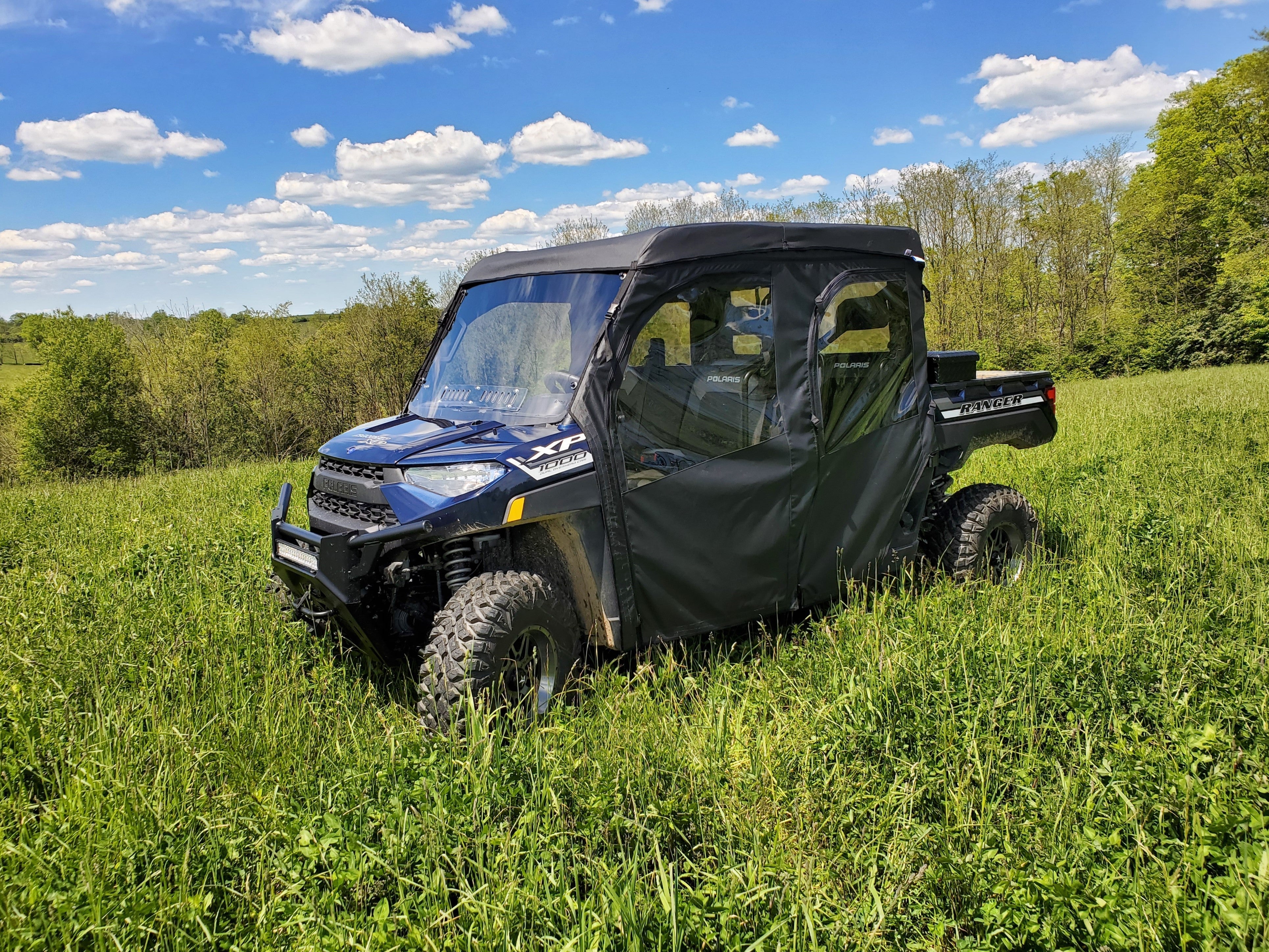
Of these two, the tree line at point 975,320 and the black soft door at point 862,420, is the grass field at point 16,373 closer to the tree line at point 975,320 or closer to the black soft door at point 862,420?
the tree line at point 975,320

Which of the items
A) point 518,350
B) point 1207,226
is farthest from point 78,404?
point 1207,226

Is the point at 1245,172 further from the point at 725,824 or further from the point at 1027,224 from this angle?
the point at 725,824

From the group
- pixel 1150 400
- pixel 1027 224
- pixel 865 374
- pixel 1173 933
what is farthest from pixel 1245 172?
pixel 1173 933

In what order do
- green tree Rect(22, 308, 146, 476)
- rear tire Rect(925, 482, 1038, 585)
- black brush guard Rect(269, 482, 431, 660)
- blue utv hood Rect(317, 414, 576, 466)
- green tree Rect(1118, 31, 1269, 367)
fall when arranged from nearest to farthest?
1. black brush guard Rect(269, 482, 431, 660)
2. blue utv hood Rect(317, 414, 576, 466)
3. rear tire Rect(925, 482, 1038, 585)
4. green tree Rect(22, 308, 146, 476)
5. green tree Rect(1118, 31, 1269, 367)

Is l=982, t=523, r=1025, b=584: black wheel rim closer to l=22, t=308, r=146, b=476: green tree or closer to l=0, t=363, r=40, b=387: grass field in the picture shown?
l=22, t=308, r=146, b=476: green tree

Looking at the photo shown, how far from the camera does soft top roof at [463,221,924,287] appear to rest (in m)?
3.98

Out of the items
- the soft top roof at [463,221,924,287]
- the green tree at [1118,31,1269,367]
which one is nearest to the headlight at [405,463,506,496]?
the soft top roof at [463,221,924,287]

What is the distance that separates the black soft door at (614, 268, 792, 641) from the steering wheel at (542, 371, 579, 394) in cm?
23

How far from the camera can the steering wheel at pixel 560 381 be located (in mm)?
3902

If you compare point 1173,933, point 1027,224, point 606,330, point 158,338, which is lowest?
point 1173,933

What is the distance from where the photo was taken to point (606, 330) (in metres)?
3.85

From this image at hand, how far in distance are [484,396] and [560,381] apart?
55cm

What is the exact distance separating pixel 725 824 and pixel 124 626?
3.49 m

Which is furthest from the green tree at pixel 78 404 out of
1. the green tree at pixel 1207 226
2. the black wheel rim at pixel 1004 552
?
the green tree at pixel 1207 226
